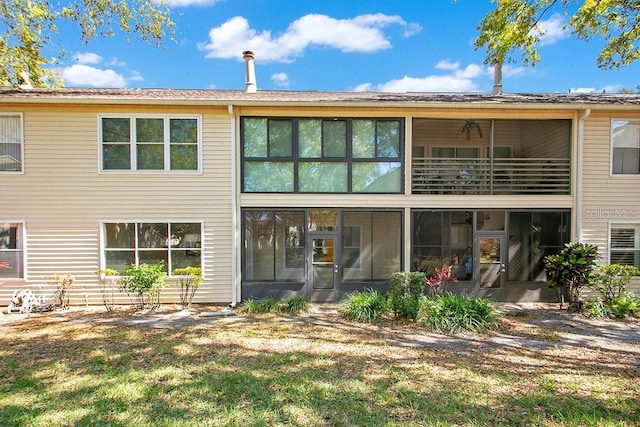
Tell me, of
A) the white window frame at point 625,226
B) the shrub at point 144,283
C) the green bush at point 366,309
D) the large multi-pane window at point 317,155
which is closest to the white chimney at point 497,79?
the large multi-pane window at point 317,155

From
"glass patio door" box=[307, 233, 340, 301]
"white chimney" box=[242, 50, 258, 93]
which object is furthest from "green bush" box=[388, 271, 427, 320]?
"white chimney" box=[242, 50, 258, 93]

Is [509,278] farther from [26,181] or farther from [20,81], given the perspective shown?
[20,81]

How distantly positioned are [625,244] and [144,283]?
13732 mm

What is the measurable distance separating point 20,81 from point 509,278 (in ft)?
55.7

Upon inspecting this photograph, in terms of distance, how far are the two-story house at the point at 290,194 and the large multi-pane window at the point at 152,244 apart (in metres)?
0.04

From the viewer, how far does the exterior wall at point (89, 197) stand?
845 cm

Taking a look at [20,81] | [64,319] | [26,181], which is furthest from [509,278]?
[20,81]

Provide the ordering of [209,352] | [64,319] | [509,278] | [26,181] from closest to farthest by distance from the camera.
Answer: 1. [209,352]
2. [64,319]
3. [26,181]
4. [509,278]

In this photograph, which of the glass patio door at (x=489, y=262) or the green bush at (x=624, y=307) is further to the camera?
the glass patio door at (x=489, y=262)

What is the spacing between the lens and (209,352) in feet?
18.0

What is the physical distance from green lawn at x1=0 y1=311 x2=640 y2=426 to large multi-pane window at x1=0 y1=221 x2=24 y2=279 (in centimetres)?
279

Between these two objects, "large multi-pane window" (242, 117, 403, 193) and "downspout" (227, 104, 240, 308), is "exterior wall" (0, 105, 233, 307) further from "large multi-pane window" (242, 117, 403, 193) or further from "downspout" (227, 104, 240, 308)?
"large multi-pane window" (242, 117, 403, 193)

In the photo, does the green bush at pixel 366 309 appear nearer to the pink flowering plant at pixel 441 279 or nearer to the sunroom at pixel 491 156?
the pink flowering plant at pixel 441 279

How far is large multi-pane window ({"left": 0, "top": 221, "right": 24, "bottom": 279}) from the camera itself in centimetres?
850
